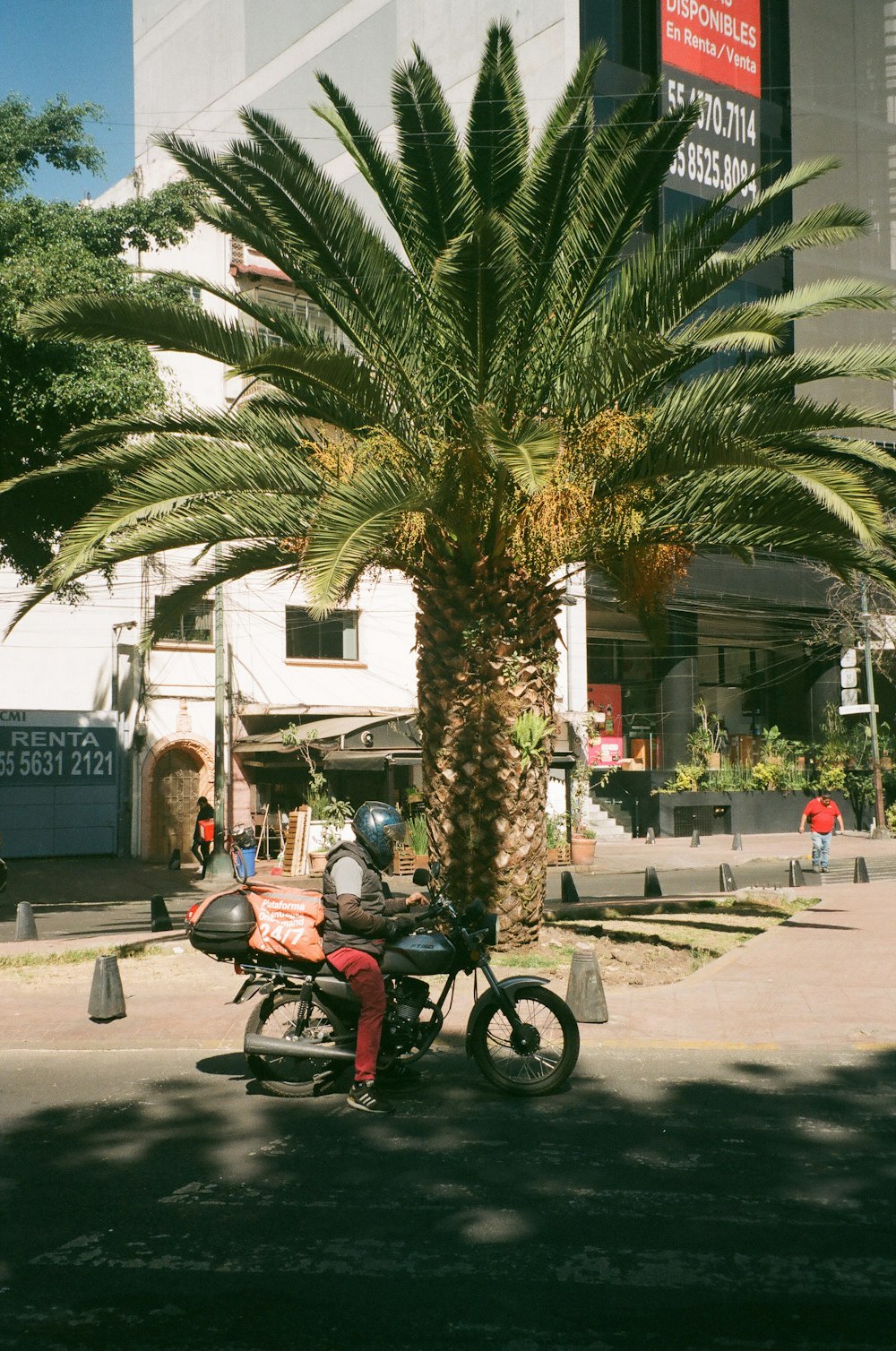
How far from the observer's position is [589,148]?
1079 cm

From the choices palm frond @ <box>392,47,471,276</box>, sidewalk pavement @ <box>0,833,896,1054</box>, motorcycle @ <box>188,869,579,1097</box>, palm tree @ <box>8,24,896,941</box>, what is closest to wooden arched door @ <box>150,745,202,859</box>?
sidewalk pavement @ <box>0,833,896,1054</box>

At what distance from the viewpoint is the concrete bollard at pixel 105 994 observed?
913cm

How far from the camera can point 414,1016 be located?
672 centimetres

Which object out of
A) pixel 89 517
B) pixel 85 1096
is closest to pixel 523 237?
pixel 89 517

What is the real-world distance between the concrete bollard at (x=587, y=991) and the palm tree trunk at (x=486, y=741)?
2.30 metres

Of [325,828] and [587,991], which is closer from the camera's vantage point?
[587,991]

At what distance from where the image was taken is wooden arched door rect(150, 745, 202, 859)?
2870 centimetres

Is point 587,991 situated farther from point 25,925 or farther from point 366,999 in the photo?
point 25,925

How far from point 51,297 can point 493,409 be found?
6.89 m

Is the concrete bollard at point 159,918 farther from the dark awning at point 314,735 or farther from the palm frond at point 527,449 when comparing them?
the dark awning at point 314,735

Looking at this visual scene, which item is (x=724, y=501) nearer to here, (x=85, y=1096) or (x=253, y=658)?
A: (x=85, y=1096)

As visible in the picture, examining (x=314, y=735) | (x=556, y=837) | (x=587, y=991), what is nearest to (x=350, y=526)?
(x=587, y=991)

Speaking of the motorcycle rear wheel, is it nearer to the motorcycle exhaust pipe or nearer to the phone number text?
the motorcycle exhaust pipe

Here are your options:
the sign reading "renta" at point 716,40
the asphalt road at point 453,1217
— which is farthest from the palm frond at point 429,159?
the sign reading "renta" at point 716,40
